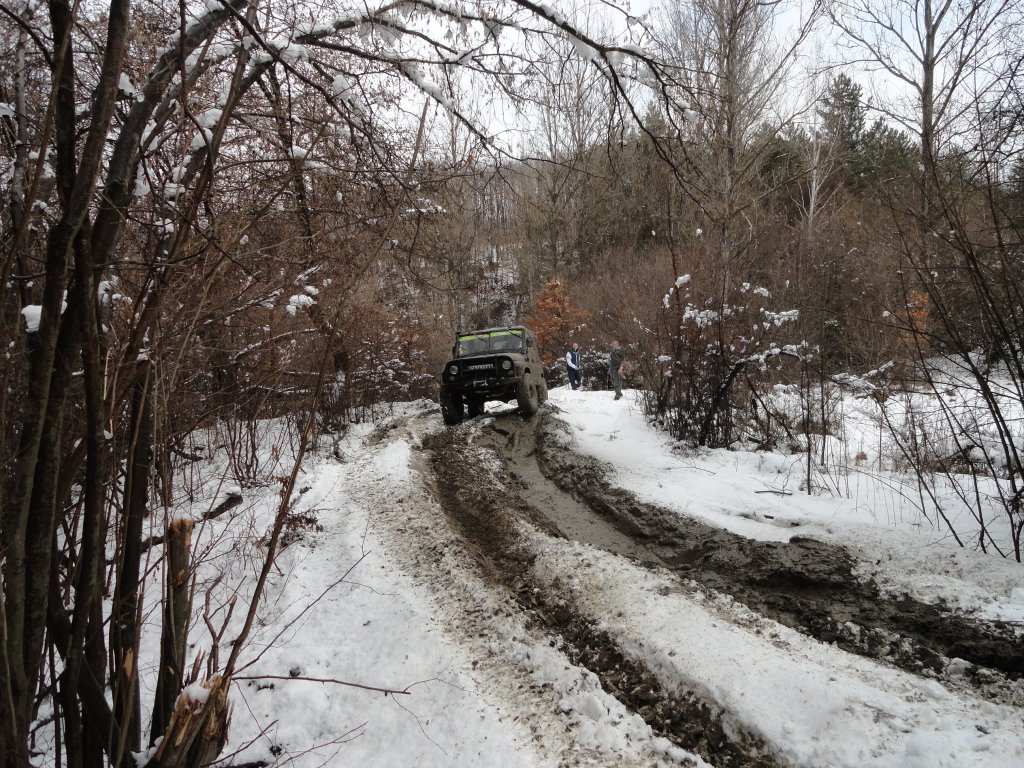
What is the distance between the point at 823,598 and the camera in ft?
12.6

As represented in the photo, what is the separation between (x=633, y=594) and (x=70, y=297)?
3762 millimetres

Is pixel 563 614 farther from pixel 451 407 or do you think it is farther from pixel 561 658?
pixel 451 407

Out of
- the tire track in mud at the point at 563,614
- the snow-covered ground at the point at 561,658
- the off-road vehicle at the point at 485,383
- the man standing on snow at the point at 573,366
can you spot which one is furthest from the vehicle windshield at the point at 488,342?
the snow-covered ground at the point at 561,658

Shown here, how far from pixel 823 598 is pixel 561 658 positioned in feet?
6.65

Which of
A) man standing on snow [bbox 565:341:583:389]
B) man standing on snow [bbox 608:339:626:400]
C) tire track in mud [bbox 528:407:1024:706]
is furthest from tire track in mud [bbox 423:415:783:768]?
man standing on snow [bbox 565:341:583:389]

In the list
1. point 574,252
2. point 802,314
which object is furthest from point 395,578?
point 574,252

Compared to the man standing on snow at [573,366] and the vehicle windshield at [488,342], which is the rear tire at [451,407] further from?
the man standing on snow at [573,366]

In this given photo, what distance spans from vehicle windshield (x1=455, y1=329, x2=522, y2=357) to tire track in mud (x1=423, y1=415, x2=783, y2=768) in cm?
404

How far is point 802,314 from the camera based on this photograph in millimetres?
10711

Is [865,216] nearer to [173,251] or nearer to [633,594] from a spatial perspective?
[633,594]

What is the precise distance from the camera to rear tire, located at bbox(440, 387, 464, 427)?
1088 cm

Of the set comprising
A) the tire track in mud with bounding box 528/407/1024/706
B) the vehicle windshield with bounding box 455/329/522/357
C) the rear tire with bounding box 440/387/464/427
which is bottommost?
the tire track in mud with bounding box 528/407/1024/706

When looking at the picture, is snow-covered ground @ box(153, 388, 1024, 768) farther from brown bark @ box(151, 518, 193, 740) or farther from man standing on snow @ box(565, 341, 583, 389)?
man standing on snow @ box(565, 341, 583, 389)

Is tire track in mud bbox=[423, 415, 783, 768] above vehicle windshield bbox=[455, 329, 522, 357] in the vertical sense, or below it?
below
